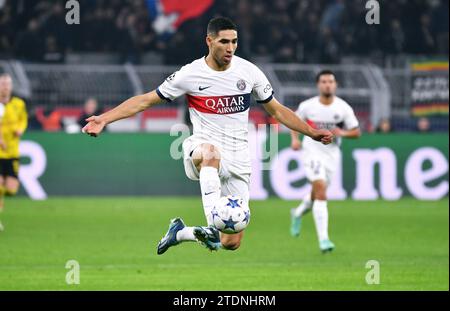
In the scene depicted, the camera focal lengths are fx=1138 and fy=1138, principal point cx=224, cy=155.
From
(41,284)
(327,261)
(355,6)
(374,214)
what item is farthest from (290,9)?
(41,284)

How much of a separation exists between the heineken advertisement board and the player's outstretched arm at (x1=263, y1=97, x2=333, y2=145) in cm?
1123

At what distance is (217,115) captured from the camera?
35.0ft

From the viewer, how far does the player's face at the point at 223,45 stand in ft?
33.5

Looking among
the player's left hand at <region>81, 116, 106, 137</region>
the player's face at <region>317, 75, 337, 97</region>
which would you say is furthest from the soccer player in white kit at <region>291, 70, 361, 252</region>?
the player's left hand at <region>81, 116, 106, 137</region>

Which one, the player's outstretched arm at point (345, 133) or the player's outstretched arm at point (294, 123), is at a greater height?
the player's outstretched arm at point (294, 123)

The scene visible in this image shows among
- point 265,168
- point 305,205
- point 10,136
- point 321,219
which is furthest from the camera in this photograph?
point 265,168

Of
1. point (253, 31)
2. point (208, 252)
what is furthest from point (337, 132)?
point (253, 31)

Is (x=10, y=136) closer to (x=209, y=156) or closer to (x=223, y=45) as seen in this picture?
(x=209, y=156)

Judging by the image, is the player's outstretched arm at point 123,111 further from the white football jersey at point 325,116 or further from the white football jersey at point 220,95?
the white football jersey at point 325,116

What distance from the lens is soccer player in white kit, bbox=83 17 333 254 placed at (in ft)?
33.8

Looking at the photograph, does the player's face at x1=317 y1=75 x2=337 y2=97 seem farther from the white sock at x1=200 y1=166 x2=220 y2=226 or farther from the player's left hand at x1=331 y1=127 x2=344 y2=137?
the white sock at x1=200 y1=166 x2=220 y2=226

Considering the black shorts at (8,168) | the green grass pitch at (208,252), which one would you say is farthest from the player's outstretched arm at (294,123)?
the black shorts at (8,168)

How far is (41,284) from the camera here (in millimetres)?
12492

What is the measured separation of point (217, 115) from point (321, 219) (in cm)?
512
